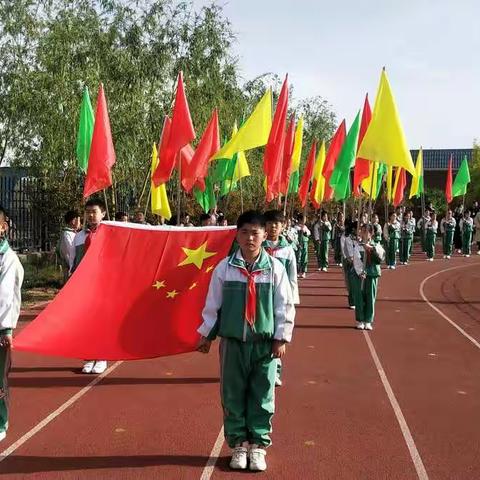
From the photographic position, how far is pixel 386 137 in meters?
8.58

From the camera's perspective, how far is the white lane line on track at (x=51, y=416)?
14.7 feet

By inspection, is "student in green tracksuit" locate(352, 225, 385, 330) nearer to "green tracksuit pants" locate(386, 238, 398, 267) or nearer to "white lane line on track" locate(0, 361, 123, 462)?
"white lane line on track" locate(0, 361, 123, 462)

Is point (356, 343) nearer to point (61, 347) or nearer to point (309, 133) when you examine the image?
point (61, 347)

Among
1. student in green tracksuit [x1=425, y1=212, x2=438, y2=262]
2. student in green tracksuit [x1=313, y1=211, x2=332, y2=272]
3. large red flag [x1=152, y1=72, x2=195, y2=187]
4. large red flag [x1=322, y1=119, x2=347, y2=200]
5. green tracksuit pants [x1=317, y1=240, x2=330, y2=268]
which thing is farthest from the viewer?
student in green tracksuit [x1=425, y1=212, x2=438, y2=262]

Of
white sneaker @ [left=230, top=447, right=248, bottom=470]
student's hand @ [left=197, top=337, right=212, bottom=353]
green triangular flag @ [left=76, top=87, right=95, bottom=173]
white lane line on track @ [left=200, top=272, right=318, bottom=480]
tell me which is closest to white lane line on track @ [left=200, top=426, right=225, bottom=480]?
white lane line on track @ [left=200, top=272, right=318, bottom=480]

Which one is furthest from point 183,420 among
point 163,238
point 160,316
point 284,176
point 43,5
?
point 43,5

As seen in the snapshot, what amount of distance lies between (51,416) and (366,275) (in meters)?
5.70

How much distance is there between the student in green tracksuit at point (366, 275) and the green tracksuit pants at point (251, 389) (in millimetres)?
5712

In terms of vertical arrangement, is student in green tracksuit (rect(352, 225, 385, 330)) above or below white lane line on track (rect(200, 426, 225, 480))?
above

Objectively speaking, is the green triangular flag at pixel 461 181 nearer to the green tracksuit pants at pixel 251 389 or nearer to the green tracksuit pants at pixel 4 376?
the green tracksuit pants at pixel 251 389

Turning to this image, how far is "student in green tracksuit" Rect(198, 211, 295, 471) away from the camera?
13.5 feet

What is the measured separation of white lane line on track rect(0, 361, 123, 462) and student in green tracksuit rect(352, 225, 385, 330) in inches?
168

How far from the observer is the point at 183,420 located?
17.1 feet

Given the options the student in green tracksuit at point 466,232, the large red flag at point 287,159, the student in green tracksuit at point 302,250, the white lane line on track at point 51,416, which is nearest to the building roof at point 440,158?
the student in green tracksuit at point 466,232
